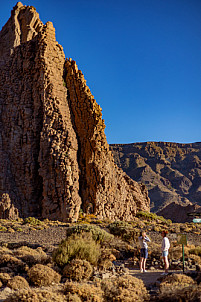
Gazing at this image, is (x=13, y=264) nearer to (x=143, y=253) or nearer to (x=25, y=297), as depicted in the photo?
(x=25, y=297)

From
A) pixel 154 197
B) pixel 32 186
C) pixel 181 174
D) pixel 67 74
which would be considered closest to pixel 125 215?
pixel 32 186

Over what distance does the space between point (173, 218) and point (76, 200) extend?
3199cm

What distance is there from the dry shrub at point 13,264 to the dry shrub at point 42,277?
1.40 metres

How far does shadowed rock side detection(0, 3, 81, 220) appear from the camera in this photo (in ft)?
79.7

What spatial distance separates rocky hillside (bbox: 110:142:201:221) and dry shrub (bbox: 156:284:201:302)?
7010 centimetres

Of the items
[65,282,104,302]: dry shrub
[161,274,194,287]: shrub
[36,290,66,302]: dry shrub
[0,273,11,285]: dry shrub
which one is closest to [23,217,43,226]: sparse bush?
[0,273,11,285]: dry shrub

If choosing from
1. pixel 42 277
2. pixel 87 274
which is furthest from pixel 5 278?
pixel 87 274

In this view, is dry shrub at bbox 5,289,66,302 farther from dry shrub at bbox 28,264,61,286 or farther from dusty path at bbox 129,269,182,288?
dusty path at bbox 129,269,182,288

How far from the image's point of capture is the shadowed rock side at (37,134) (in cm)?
2428

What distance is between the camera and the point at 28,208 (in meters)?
24.8

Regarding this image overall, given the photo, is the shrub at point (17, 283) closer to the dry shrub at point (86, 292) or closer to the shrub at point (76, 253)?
the dry shrub at point (86, 292)

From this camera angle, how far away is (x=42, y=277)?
27.7 feet

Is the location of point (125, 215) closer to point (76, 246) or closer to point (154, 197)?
point (76, 246)

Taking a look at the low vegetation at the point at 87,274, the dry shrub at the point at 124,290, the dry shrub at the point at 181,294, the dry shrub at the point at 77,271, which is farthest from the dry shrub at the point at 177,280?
the dry shrub at the point at 77,271
